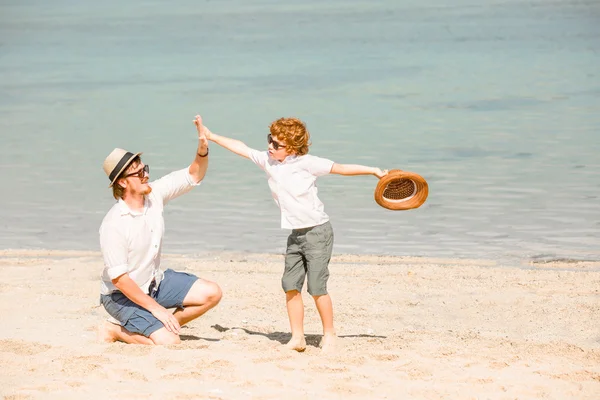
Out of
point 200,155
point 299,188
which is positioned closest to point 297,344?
point 299,188

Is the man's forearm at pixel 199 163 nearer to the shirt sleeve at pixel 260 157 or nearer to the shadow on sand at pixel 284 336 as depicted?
the shirt sleeve at pixel 260 157

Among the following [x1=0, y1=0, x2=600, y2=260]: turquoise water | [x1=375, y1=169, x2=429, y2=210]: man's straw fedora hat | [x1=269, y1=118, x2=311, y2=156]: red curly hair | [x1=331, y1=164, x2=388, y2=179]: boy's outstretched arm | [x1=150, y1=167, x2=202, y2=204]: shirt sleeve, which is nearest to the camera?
[x1=331, y1=164, x2=388, y2=179]: boy's outstretched arm

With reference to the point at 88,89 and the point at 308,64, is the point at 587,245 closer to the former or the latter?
the point at 88,89

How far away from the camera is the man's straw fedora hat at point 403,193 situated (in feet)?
20.3

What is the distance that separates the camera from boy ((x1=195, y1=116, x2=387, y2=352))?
20.1 feet

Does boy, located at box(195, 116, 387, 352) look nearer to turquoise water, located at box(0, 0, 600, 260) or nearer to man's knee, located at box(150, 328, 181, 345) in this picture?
man's knee, located at box(150, 328, 181, 345)

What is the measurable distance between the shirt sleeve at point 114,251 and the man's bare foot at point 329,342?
1234 millimetres

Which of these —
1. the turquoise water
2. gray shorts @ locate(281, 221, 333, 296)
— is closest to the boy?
gray shorts @ locate(281, 221, 333, 296)

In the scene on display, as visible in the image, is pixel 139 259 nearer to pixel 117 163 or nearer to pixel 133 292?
pixel 133 292

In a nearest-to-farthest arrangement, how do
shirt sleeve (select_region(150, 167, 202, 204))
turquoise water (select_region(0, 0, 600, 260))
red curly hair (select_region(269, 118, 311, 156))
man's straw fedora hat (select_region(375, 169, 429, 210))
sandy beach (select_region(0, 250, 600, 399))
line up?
1. sandy beach (select_region(0, 250, 600, 399))
2. red curly hair (select_region(269, 118, 311, 156))
3. man's straw fedora hat (select_region(375, 169, 429, 210))
4. shirt sleeve (select_region(150, 167, 202, 204))
5. turquoise water (select_region(0, 0, 600, 260))

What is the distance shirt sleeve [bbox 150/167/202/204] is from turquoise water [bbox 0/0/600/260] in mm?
3698

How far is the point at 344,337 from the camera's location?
261 inches

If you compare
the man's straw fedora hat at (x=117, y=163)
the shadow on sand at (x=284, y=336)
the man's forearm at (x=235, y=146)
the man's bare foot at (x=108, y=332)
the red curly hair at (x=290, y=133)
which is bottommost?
the man's bare foot at (x=108, y=332)

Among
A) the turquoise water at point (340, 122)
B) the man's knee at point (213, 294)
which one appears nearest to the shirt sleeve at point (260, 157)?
the man's knee at point (213, 294)
